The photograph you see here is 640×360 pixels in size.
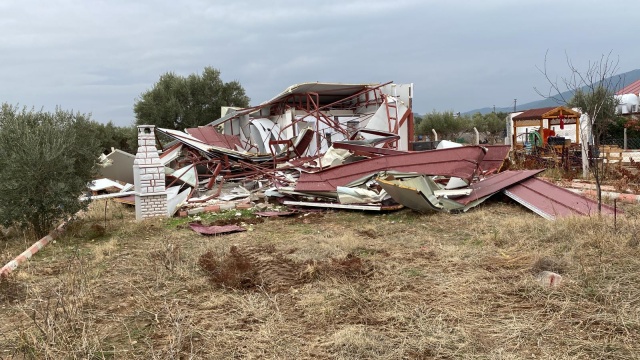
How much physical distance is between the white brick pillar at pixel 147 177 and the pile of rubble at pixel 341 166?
242mm

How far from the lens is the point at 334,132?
17.4 meters

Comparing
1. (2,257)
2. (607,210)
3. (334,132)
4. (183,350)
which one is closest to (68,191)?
(2,257)

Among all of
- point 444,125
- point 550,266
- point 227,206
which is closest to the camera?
point 550,266

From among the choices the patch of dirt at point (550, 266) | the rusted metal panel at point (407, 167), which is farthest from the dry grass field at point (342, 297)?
the rusted metal panel at point (407, 167)

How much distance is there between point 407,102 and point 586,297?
15206 mm

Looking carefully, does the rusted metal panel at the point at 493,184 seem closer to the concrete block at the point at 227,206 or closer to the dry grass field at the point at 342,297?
the dry grass field at the point at 342,297

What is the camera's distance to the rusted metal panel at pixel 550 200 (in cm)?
793

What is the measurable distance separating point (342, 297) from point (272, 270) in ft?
4.69

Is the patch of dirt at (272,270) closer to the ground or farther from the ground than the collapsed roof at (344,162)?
closer to the ground

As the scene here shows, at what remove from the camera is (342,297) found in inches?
173

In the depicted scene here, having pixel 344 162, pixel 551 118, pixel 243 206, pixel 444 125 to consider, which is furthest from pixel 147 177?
pixel 444 125

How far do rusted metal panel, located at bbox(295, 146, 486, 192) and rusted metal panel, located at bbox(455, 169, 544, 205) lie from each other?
16.3 inches

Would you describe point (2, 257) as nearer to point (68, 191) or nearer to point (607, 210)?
point (68, 191)

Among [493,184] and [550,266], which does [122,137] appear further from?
[550,266]
